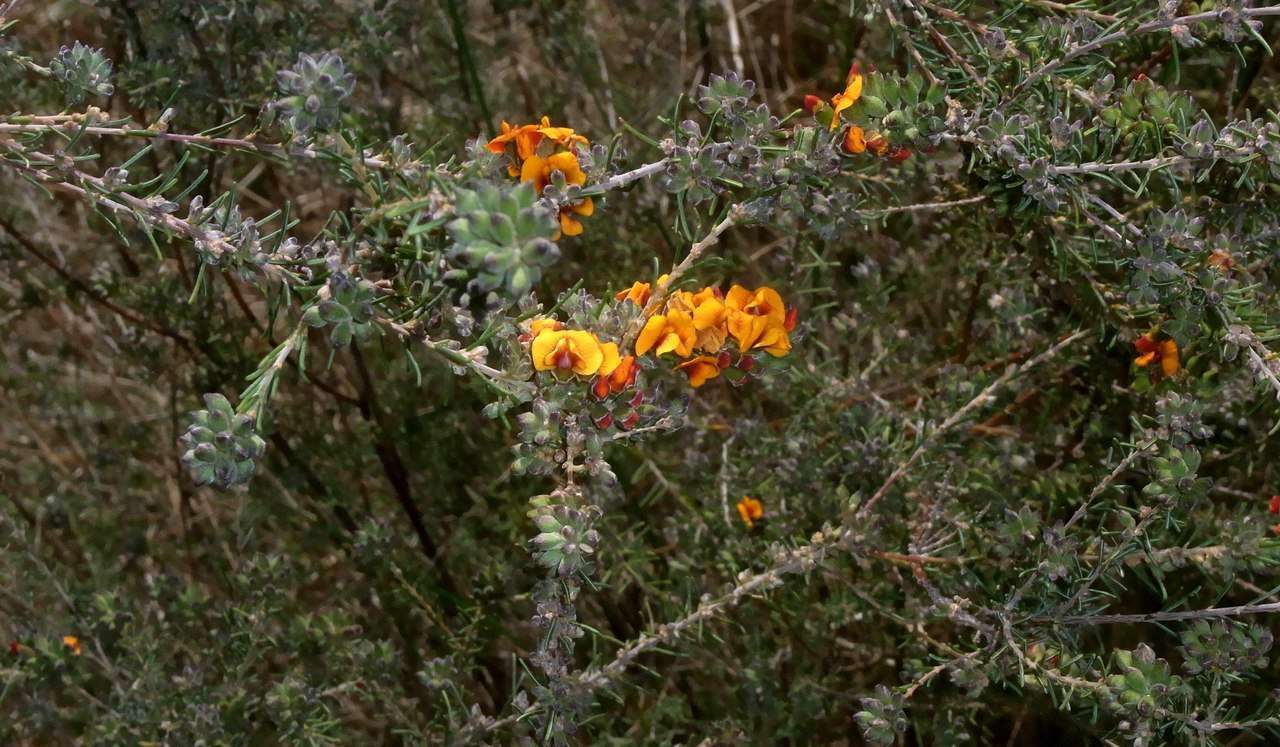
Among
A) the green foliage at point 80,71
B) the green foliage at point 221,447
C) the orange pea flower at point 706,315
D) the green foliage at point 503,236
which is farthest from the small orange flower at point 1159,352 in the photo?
the green foliage at point 80,71

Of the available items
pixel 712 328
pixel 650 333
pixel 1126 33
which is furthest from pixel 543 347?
pixel 1126 33

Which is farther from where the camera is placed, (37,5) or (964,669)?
(37,5)

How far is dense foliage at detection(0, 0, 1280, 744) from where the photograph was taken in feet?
4.42

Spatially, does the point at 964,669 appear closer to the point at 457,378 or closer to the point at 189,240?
the point at 189,240

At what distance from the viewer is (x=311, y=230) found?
141 inches

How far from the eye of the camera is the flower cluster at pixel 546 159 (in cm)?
138

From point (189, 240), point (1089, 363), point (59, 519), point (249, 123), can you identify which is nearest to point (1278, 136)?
point (1089, 363)

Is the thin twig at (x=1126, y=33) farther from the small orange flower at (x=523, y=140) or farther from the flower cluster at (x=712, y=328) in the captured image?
the small orange flower at (x=523, y=140)

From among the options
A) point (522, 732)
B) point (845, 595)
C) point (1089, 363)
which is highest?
point (1089, 363)

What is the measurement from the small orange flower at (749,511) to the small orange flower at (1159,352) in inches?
30.8

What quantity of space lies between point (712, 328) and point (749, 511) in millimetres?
928

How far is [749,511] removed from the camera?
88.7 inches

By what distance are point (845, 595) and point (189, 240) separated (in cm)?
137

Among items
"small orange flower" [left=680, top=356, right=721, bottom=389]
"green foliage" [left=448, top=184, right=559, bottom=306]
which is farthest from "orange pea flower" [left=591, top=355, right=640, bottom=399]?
"green foliage" [left=448, top=184, right=559, bottom=306]
